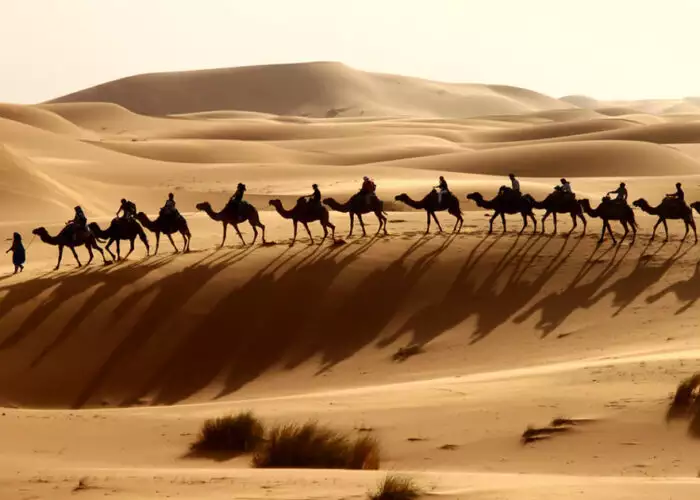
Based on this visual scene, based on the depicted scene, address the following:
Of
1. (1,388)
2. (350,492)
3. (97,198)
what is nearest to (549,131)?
(97,198)

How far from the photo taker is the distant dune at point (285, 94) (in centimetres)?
18025

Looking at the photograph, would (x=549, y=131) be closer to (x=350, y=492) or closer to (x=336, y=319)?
(x=336, y=319)

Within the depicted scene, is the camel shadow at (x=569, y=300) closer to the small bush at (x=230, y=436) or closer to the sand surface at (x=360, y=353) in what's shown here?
the sand surface at (x=360, y=353)

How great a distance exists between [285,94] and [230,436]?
179135 millimetres

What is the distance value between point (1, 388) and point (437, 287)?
844 cm

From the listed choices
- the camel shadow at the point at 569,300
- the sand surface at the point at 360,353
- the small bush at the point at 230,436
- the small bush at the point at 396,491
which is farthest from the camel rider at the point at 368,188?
the small bush at the point at 396,491

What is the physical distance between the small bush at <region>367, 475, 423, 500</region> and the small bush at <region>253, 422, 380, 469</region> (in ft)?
6.50

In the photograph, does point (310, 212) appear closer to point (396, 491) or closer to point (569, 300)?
point (569, 300)

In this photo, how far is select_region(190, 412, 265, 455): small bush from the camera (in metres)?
10.4

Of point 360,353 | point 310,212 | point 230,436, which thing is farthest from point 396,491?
point 310,212

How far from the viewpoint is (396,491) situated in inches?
299

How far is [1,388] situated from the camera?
16.2 metres

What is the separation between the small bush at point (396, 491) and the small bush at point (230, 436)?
9.88 feet

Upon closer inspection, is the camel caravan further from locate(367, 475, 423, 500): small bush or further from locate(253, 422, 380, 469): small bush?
locate(367, 475, 423, 500): small bush
